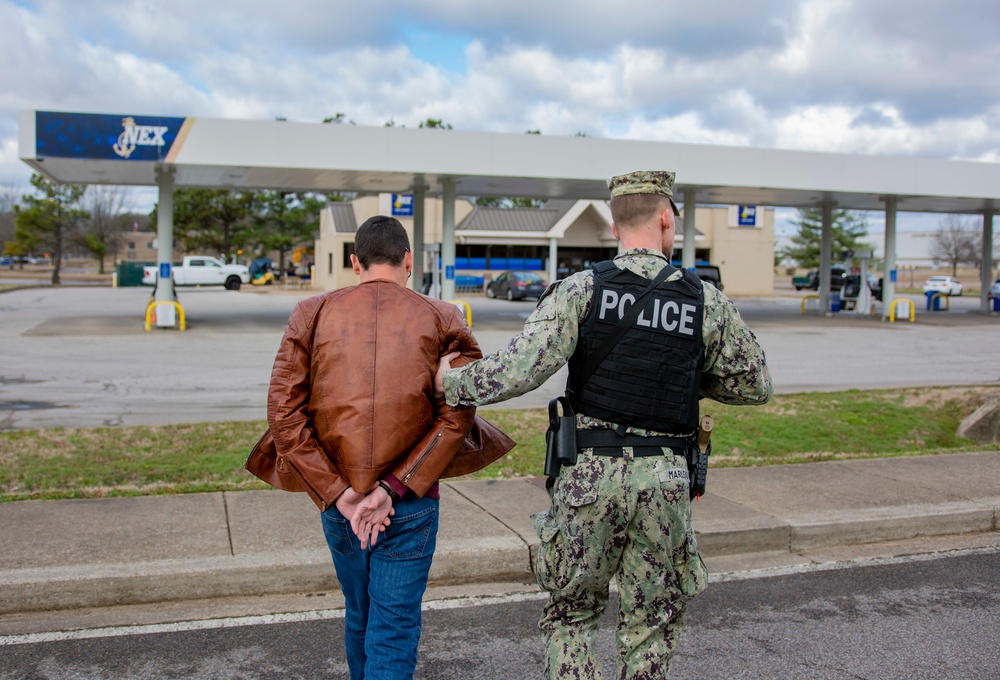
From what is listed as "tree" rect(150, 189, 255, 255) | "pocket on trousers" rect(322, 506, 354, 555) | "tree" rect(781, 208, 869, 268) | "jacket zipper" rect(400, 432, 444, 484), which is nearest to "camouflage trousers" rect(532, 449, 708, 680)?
"jacket zipper" rect(400, 432, 444, 484)

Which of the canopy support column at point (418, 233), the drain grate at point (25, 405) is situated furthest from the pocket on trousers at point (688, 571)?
the canopy support column at point (418, 233)

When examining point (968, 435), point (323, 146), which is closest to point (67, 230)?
point (323, 146)

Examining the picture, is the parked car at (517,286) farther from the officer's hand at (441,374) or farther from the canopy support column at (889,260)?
the officer's hand at (441,374)

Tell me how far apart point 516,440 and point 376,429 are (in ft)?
19.2

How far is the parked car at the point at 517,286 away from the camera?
4141cm

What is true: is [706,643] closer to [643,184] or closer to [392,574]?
[392,574]

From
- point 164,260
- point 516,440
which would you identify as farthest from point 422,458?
point 164,260

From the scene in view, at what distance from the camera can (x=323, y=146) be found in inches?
828

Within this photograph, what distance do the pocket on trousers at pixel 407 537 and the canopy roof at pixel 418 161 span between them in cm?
1885

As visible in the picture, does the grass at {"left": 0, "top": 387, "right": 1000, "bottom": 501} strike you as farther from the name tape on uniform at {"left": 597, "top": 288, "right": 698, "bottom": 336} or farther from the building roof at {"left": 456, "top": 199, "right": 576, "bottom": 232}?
the building roof at {"left": 456, "top": 199, "right": 576, "bottom": 232}

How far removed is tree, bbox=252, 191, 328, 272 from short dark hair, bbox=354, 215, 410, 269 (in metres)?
59.3

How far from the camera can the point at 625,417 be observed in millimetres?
2928

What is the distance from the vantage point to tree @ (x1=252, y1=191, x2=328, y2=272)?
61156 millimetres

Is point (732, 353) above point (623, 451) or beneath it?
above
